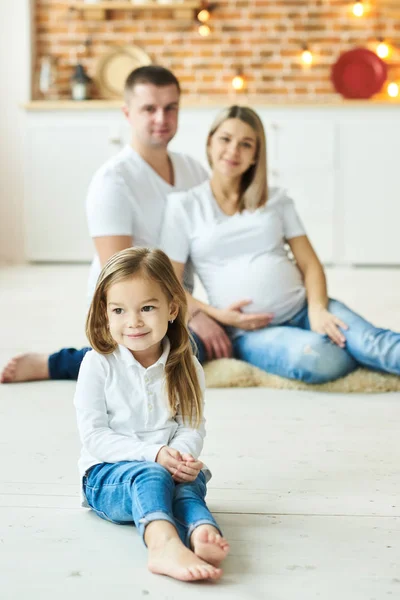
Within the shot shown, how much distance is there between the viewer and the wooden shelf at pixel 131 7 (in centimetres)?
539

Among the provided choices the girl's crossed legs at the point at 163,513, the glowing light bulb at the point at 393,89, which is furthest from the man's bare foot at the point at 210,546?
the glowing light bulb at the point at 393,89

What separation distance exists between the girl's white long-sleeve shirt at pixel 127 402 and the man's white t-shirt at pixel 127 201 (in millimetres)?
1030

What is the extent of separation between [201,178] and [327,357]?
2.58 feet

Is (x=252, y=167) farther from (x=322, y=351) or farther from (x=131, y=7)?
(x=131, y=7)

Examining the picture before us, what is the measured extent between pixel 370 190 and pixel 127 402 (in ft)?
12.6

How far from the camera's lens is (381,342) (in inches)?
98.2

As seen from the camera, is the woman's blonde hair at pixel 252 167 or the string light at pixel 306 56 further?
the string light at pixel 306 56

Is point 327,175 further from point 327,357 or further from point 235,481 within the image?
point 235,481

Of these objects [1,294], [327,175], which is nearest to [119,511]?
[1,294]

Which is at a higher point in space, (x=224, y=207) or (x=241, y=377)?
(x=224, y=207)

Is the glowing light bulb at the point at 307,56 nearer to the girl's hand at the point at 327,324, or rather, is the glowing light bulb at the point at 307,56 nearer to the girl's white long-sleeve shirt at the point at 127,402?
the girl's hand at the point at 327,324

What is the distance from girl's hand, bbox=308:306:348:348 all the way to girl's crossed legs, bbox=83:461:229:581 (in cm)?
102

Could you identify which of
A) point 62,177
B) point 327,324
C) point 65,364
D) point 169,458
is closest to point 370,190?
point 62,177

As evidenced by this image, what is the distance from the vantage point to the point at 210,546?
136 centimetres
